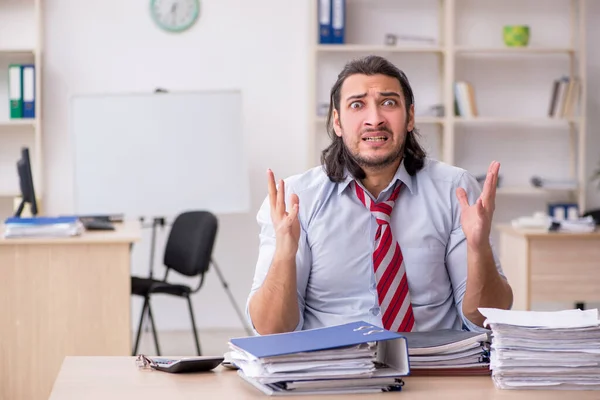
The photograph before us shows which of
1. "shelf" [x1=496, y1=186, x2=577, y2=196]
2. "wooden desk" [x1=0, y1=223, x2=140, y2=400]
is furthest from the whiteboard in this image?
"shelf" [x1=496, y1=186, x2=577, y2=196]

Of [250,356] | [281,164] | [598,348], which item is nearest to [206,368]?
[250,356]

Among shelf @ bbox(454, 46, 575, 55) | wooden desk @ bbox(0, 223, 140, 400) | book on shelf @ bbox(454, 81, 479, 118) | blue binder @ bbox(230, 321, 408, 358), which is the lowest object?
wooden desk @ bbox(0, 223, 140, 400)

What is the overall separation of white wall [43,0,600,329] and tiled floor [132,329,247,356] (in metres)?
0.08

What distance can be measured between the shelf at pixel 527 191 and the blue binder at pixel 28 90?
9.90 ft

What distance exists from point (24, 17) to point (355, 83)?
3921 mm

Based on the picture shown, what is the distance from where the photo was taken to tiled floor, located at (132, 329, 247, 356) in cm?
527

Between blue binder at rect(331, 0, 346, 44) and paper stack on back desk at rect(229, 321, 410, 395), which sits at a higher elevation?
blue binder at rect(331, 0, 346, 44)

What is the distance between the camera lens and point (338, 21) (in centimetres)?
556

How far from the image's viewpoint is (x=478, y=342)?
1815mm

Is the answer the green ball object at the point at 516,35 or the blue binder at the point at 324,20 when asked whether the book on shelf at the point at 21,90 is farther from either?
the green ball object at the point at 516,35

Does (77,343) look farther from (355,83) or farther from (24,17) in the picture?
(24,17)

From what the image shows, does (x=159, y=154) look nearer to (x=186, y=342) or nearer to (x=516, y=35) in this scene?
(x=186, y=342)

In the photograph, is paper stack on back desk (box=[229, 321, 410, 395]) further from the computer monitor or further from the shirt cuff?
the computer monitor

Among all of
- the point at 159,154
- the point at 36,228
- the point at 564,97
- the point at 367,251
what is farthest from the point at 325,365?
the point at 564,97
